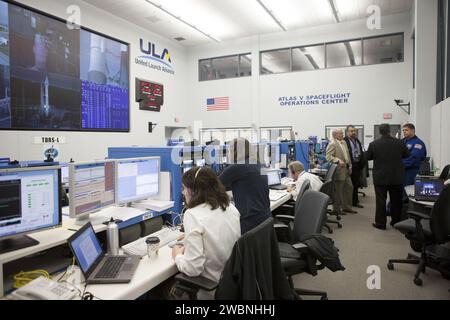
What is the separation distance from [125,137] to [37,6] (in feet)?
9.79

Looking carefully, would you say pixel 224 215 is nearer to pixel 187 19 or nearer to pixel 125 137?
pixel 125 137

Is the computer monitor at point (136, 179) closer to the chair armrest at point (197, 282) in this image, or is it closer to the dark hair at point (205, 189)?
the dark hair at point (205, 189)

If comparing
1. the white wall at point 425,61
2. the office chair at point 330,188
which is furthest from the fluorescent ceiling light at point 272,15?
the office chair at point 330,188

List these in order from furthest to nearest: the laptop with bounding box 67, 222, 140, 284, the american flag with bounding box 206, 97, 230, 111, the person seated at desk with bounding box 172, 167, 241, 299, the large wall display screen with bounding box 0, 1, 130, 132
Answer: the american flag with bounding box 206, 97, 230, 111
the large wall display screen with bounding box 0, 1, 130, 132
the person seated at desk with bounding box 172, 167, 241, 299
the laptop with bounding box 67, 222, 140, 284

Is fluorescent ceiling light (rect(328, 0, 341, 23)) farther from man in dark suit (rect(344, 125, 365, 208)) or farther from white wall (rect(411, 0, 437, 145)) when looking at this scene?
man in dark suit (rect(344, 125, 365, 208))

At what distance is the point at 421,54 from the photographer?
5207 millimetres

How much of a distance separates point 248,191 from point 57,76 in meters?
4.92

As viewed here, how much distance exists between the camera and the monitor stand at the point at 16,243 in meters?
1.40

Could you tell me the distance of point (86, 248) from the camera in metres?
1.56

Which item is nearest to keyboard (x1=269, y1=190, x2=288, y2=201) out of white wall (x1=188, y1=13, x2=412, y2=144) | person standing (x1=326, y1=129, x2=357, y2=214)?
person standing (x1=326, y1=129, x2=357, y2=214)

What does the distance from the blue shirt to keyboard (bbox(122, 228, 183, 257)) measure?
382 cm

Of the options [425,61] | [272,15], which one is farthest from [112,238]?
[272,15]

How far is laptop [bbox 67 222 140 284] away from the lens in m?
1.46

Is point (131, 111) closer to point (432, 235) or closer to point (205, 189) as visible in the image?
point (205, 189)
